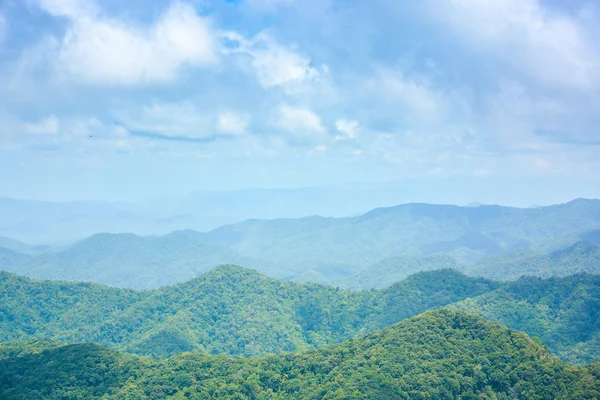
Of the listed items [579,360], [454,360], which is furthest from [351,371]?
[579,360]

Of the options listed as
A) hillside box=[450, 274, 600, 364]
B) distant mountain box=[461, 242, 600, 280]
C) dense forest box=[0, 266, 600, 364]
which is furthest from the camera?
distant mountain box=[461, 242, 600, 280]

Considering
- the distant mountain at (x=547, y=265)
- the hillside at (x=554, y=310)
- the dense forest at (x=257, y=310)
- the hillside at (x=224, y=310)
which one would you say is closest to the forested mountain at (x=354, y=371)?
the dense forest at (x=257, y=310)

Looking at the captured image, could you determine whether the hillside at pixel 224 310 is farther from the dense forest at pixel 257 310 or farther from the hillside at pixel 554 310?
the hillside at pixel 554 310

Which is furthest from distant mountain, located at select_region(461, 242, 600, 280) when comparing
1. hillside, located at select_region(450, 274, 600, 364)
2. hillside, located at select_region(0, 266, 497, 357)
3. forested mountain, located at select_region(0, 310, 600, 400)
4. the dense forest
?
forested mountain, located at select_region(0, 310, 600, 400)

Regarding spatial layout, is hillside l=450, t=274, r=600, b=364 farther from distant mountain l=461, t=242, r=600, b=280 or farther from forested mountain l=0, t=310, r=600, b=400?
distant mountain l=461, t=242, r=600, b=280

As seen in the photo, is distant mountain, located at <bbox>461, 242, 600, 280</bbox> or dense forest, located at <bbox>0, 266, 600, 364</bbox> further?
distant mountain, located at <bbox>461, 242, 600, 280</bbox>

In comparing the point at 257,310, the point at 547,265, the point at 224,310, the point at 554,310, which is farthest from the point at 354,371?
the point at 547,265

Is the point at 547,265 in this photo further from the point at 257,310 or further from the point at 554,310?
the point at 257,310
